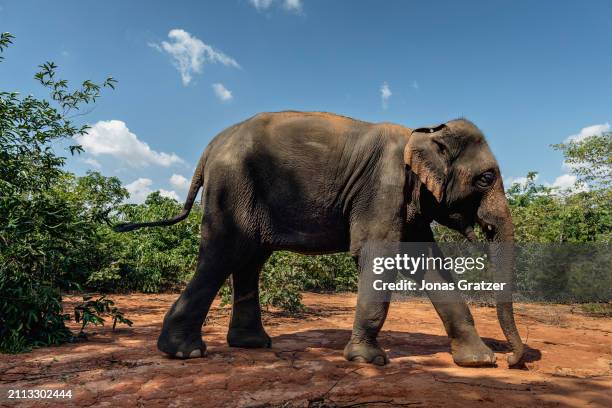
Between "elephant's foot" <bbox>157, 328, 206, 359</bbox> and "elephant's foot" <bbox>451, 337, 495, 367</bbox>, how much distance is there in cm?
268

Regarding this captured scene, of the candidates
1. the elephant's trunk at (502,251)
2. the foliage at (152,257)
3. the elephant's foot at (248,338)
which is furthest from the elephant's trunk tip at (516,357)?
the foliage at (152,257)

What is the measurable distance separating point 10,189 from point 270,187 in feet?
11.9

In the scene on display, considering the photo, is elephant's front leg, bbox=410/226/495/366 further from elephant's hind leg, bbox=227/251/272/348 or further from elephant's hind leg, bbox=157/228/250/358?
elephant's hind leg, bbox=157/228/250/358

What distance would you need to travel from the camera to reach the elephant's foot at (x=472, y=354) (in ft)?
14.4

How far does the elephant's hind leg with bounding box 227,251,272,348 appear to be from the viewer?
17.0 feet

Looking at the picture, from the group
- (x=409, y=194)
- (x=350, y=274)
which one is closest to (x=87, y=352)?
(x=409, y=194)

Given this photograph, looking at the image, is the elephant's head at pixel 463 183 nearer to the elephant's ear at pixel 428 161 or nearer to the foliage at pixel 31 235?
the elephant's ear at pixel 428 161

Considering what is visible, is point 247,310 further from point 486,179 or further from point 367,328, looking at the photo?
point 486,179

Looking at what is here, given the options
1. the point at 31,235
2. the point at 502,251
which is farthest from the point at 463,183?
the point at 31,235

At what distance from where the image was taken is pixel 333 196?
4727mm

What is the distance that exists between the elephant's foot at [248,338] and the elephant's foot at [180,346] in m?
0.69

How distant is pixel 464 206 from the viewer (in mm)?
Result: 4730

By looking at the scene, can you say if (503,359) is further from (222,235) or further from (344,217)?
(222,235)

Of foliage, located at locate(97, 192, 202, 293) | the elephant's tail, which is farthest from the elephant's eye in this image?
foliage, located at locate(97, 192, 202, 293)
